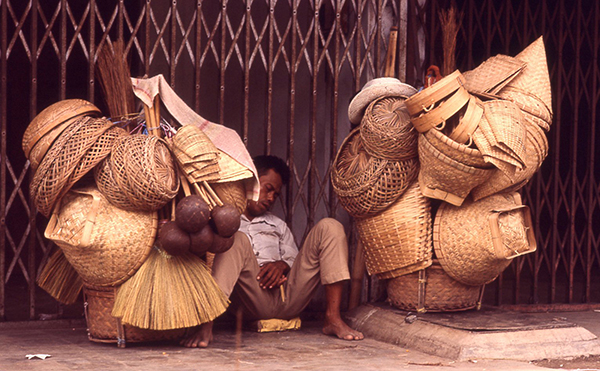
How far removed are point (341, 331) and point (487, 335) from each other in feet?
2.65

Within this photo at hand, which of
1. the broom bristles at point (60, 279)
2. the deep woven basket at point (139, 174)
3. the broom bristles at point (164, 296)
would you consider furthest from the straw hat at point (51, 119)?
the broom bristles at point (164, 296)

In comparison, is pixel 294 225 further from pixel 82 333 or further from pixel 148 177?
pixel 148 177

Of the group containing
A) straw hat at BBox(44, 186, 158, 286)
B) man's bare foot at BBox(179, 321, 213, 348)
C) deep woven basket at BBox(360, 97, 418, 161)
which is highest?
deep woven basket at BBox(360, 97, 418, 161)

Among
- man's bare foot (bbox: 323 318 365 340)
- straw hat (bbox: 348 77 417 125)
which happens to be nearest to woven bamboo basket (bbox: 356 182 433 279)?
man's bare foot (bbox: 323 318 365 340)

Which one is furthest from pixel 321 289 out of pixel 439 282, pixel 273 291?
pixel 439 282

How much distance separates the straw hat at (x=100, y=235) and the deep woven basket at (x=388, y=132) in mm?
1154

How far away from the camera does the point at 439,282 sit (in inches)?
160

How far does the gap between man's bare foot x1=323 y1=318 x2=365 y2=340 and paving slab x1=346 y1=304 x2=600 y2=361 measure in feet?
0.38

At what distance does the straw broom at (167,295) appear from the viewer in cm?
356

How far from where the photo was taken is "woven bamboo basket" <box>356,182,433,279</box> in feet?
13.2

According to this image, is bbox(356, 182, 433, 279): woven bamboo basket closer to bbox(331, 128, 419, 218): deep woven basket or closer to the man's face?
bbox(331, 128, 419, 218): deep woven basket

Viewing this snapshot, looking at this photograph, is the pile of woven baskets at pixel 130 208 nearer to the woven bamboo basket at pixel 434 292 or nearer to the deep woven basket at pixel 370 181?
the deep woven basket at pixel 370 181

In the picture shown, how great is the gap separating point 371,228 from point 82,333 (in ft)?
5.35

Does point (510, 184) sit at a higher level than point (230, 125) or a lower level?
lower
